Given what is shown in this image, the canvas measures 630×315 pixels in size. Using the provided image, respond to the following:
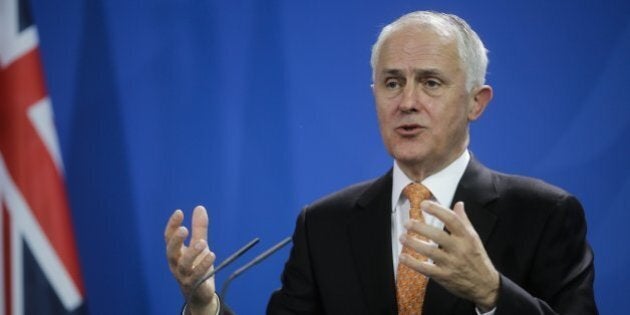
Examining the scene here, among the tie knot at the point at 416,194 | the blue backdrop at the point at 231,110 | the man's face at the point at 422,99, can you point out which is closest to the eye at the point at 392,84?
the man's face at the point at 422,99

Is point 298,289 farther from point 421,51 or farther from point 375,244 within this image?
point 421,51

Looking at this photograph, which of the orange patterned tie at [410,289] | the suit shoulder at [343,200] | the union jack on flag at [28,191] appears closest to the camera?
the orange patterned tie at [410,289]

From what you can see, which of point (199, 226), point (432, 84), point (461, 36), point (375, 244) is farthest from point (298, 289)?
point (461, 36)

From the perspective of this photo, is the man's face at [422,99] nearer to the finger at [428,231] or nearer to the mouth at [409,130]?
the mouth at [409,130]

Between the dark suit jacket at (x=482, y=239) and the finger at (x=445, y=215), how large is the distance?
26cm

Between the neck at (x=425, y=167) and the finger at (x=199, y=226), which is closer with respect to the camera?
the finger at (x=199, y=226)

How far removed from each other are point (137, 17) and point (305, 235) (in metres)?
Result: 1.05

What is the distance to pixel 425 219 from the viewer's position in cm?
194

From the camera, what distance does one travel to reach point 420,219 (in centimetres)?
190

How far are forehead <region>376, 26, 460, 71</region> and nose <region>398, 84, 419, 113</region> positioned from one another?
0.06m

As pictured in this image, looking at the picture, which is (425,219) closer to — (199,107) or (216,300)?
(216,300)

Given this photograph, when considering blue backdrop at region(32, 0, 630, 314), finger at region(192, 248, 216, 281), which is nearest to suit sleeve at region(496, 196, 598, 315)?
finger at region(192, 248, 216, 281)

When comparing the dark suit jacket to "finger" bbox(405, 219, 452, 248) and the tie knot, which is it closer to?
the tie knot

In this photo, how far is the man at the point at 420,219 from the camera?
5.92 feet
